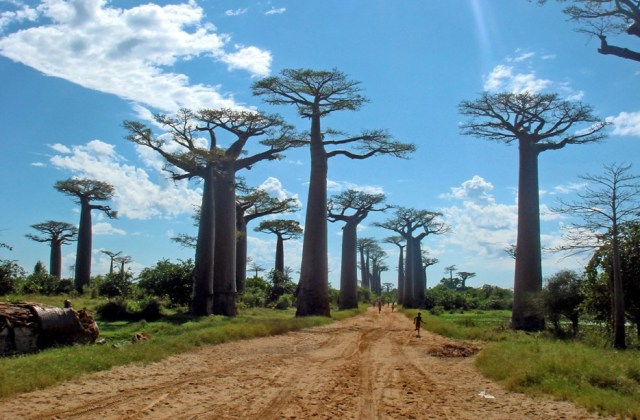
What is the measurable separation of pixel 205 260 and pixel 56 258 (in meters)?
22.3

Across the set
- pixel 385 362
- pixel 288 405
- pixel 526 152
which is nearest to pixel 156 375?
pixel 288 405

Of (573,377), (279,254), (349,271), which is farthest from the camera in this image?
(279,254)

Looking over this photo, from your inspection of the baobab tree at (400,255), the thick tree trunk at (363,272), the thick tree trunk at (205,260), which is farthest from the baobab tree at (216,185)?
the thick tree trunk at (363,272)

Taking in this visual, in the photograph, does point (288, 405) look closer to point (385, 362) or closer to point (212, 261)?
point (385, 362)

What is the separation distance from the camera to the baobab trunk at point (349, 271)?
99.9ft

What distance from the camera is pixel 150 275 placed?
71.6 feet

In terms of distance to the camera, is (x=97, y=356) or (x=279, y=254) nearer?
(x=97, y=356)

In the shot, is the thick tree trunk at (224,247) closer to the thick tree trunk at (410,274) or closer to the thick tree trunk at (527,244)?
the thick tree trunk at (527,244)

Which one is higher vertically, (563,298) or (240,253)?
(240,253)

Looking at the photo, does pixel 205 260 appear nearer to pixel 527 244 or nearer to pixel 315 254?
pixel 315 254

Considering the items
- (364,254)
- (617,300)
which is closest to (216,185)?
(617,300)

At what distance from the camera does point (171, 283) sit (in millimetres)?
21625

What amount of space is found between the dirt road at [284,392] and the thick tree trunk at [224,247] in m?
10.1

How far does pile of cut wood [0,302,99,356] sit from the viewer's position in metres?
8.01
